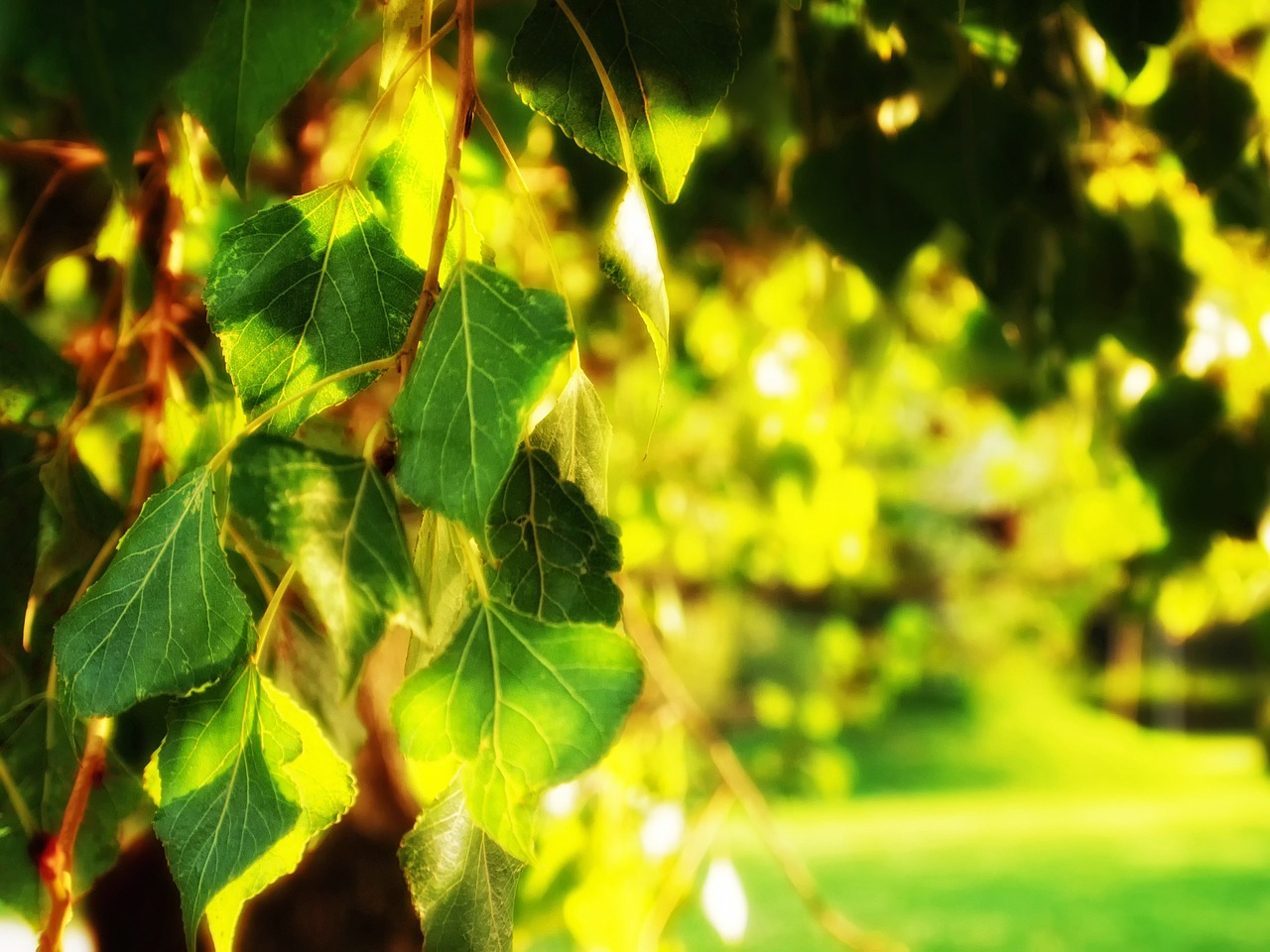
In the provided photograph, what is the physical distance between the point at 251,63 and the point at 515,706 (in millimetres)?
204

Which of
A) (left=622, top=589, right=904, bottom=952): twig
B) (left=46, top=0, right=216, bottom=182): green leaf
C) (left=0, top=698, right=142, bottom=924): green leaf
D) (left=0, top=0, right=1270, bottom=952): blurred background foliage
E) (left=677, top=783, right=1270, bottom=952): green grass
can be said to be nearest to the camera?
(left=46, top=0, right=216, bottom=182): green leaf

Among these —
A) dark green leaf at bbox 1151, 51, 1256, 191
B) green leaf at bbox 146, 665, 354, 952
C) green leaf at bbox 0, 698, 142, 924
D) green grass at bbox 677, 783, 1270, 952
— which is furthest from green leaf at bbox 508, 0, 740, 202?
green grass at bbox 677, 783, 1270, 952

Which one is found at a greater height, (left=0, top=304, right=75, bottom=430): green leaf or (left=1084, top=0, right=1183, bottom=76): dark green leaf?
(left=1084, top=0, right=1183, bottom=76): dark green leaf

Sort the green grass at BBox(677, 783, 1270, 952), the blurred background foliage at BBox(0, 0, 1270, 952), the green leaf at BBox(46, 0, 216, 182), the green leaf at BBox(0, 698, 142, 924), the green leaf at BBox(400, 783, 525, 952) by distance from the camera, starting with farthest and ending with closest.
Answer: the green grass at BBox(677, 783, 1270, 952) → the blurred background foliage at BBox(0, 0, 1270, 952) → the green leaf at BBox(0, 698, 142, 924) → the green leaf at BBox(400, 783, 525, 952) → the green leaf at BBox(46, 0, 216, 182)

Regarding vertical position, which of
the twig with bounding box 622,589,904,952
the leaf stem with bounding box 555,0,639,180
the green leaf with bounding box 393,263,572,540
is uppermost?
the leaf stem with bounding box 555,0,639,180

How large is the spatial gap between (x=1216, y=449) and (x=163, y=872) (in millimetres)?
1383

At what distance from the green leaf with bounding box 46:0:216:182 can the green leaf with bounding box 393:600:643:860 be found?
16 cm

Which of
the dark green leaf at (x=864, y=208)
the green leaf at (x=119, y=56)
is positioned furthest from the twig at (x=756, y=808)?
the green leaf at (x=119, y=56)

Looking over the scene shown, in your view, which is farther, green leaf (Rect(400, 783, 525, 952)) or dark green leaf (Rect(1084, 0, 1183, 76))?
dark green leaf (Rect(1084, 0, 1183, 76))

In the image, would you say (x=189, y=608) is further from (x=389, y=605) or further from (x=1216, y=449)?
(x=1216, y=449)

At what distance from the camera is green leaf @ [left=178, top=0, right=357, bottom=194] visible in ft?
1.02

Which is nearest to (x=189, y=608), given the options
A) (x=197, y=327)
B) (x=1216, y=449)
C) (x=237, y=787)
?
(x=237, y=787)

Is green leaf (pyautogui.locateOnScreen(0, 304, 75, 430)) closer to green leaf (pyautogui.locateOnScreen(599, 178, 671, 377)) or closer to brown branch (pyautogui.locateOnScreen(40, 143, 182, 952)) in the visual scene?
brown branch (pyautogui.locateOnScreen(40, 143, 182, 952))

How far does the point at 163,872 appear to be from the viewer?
1.46 m
